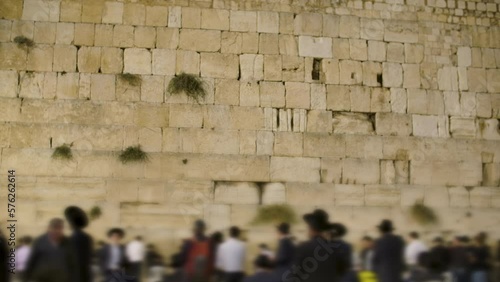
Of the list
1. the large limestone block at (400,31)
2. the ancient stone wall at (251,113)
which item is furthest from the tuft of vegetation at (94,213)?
the large limestone block at (400,31)

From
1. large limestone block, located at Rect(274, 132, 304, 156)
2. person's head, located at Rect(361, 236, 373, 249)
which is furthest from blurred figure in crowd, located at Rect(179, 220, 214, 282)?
large limestone block, located at Rect(274, 132, 304, 156)

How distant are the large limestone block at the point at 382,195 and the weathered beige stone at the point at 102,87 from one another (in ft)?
16.5

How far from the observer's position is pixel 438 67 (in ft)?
38.2

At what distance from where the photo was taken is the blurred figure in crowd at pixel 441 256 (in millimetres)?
9225

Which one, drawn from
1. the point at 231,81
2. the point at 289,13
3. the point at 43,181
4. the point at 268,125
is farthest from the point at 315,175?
the point at 43,181

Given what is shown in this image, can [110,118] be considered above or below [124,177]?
above

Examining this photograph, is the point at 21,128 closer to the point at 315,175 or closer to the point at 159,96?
the point at 159,96

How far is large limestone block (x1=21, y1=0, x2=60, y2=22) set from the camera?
10.7 metres

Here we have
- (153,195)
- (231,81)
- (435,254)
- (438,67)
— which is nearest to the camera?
(435,254)

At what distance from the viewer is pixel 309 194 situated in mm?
10547

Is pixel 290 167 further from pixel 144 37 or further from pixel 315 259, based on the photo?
pixel 315 259

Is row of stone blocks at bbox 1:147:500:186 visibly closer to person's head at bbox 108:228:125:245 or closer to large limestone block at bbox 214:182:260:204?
large limestone block at bbox 214:182:260:204

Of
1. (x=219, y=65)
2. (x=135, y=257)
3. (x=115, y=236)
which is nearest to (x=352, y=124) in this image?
(x=219, y=65)

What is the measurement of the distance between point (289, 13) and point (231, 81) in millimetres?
1839
